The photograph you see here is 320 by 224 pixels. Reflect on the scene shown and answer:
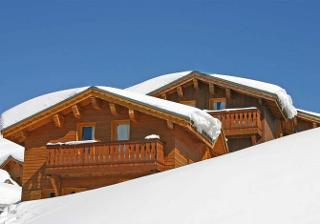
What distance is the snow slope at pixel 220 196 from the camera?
29.8 ft

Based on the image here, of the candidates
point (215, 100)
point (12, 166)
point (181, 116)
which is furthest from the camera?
point (12, 166)

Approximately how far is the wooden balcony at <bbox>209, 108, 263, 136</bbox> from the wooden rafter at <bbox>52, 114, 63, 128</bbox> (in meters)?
7.99

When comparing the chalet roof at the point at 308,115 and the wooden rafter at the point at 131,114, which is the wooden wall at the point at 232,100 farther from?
the wooden rafter at the point at 131,114

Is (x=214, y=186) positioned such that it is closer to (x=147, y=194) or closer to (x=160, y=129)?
(x=147, y=194)

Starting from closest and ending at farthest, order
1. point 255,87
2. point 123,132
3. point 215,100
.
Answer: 1. point 123,132
2. point 255,87
3. point 215,100

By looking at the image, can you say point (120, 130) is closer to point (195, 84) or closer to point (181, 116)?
point (181, 116)

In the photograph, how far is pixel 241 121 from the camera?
1145 inches

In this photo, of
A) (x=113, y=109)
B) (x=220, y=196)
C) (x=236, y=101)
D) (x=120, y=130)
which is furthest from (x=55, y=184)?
(x=220, y=196)

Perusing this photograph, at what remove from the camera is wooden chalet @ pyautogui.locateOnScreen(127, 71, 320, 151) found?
2900 centimetres

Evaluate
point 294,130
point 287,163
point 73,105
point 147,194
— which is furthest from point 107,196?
point 294,130

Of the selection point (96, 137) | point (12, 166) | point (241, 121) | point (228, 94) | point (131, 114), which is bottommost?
point (96, 137)

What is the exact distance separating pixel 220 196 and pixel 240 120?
61.9 ft

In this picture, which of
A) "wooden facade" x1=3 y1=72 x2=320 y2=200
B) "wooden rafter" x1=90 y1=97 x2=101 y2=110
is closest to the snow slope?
"wooden facade" x1=3 y1=72 x2=320 y2=200

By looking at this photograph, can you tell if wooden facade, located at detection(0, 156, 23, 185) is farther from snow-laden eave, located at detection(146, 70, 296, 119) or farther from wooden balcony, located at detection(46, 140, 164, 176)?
wooden balcony, located at detection(46, 140, 164, 176)
